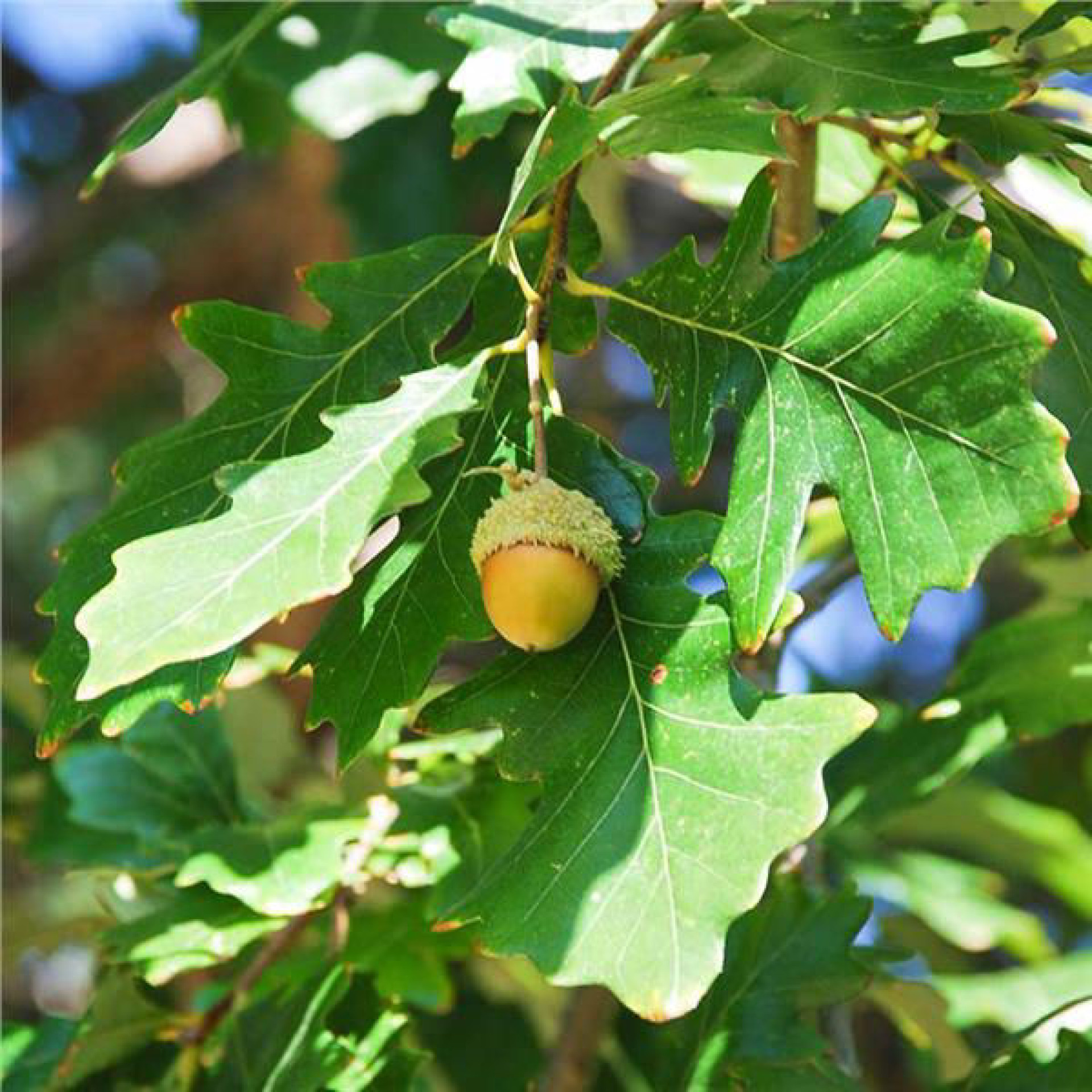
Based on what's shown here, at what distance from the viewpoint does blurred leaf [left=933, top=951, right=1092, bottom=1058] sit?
174 centimetres

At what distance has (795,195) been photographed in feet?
4.67

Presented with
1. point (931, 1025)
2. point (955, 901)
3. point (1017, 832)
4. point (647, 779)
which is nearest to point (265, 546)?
point (647, 779)

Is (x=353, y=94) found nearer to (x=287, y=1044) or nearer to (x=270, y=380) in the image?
(x=270, y=380)

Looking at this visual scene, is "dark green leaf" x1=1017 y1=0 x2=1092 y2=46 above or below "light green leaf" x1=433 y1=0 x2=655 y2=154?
above

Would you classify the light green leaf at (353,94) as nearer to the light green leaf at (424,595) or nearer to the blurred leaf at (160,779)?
the blurred leaf at (160,779)

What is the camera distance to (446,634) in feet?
3.68

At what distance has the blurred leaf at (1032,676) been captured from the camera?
155 cm

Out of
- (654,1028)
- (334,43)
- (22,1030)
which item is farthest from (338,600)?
(334,43)

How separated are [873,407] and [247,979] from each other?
758 millimetres

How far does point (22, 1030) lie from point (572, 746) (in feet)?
2.42

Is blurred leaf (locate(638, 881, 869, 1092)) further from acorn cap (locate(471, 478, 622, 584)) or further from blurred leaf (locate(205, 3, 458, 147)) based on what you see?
blurred leaf (locate(205, 3, 458, 147))

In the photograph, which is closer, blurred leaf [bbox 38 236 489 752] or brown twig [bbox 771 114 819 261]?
blurred leaf [bbox 38 236 489 752]

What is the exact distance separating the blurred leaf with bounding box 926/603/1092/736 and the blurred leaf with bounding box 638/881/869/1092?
27 centimetres

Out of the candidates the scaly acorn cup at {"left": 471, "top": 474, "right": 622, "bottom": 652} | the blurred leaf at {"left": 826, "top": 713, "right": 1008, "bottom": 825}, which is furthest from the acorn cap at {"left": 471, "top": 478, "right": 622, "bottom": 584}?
the blurred leaf at {"left": 826, "top": 713, "right": 1008, "bottom": 825}
